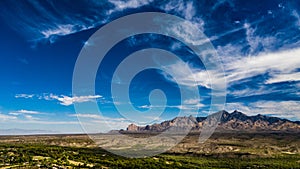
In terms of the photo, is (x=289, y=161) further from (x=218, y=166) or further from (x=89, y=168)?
(x=89, y=168)

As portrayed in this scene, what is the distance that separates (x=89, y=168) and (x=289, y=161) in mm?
112281

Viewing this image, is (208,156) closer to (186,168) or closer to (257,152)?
(257,152)

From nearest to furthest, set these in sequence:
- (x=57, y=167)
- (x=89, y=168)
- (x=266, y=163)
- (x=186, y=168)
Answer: (x=57, y=167), (x=89, y=168), (x=186, y=168), (x=266, y=163)

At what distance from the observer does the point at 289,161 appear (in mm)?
165000

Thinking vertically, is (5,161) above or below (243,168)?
above

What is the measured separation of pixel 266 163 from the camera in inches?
6304

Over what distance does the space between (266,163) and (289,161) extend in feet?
49.6

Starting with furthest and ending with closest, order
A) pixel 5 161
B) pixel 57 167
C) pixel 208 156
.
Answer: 1. pixel 208 156
2. pixel 5 161
3. pixel 57 167

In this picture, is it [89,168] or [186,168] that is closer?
[89,168]

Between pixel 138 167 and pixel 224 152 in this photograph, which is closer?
pixel 138 167

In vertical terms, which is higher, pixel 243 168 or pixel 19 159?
pixel 19 159

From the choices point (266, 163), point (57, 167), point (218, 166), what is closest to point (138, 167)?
point (57, 167)

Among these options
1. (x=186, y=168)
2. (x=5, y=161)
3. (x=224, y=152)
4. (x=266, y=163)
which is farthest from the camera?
(x=224, y=152)

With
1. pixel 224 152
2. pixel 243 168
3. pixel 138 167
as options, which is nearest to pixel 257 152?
pixel 224 152
